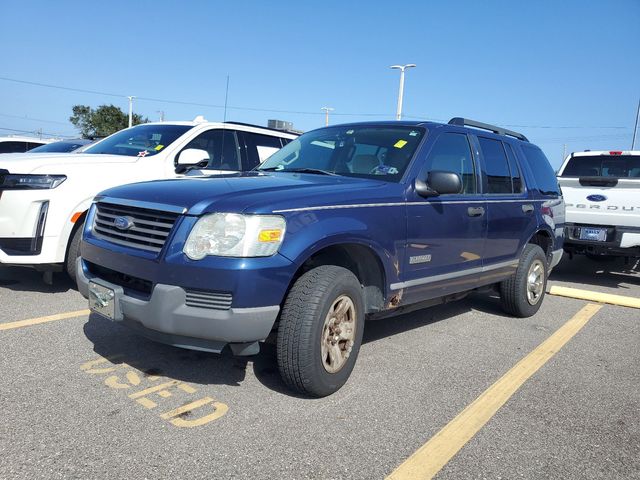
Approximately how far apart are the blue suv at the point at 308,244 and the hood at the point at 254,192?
0.03ft

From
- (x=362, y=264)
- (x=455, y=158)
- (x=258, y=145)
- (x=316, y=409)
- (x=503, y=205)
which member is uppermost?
(x=258, y=145)

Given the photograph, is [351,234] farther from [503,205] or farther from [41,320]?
[41,320]

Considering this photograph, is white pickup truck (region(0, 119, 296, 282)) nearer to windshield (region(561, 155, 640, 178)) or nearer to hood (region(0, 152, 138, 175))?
hood (region(0, 152, 138, 175))

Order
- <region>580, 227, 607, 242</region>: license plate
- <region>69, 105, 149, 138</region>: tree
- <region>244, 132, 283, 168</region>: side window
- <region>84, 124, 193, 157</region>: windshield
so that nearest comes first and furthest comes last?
<region>84, 124, 193, 157</region>: windshield, <region>244, 132, 283, 168</region>: side window, <region>580, 227, 607, 242</region>: license plate, <region>69, 105, 149, 138</region>: tree

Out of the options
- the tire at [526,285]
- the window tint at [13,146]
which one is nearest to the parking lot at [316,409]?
the tire at [526,285]

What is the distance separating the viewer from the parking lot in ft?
8.25

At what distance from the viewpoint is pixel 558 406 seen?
3340 millimetres

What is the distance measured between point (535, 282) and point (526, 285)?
294mm

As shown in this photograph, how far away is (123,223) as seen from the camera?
3.18m

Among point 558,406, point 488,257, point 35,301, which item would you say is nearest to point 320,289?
point 558,406

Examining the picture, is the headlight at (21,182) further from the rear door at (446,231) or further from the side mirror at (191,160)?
the rear door at (446,231)

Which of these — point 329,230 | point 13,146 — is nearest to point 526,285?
point 329,230

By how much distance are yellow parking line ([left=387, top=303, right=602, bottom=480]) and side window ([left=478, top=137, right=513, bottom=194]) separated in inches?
58.2

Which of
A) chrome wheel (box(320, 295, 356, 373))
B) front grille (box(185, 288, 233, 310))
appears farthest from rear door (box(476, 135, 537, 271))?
front grille (box(185, 288, 233, 310))
